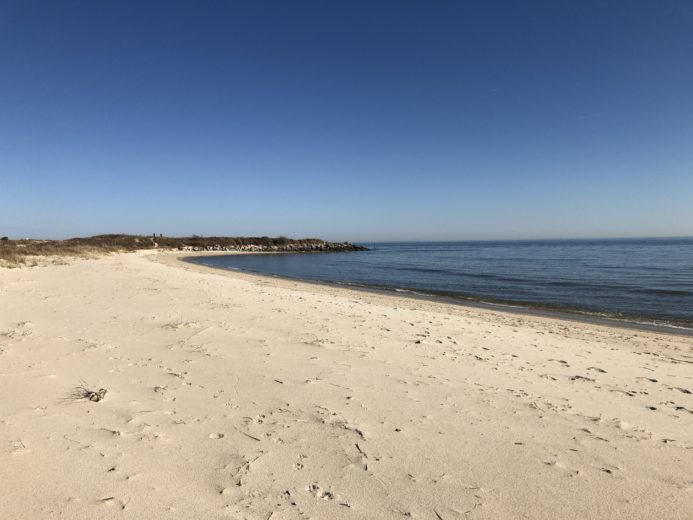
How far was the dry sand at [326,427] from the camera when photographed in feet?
9.50

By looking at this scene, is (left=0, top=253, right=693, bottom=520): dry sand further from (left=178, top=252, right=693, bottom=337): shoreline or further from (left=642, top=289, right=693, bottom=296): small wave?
(left=642, top=289, right=693, bottom=296): small wave

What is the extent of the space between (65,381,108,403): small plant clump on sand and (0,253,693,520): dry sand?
7 centimetres

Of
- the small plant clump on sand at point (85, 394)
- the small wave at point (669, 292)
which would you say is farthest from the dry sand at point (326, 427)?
the small wave at point (669, 292)

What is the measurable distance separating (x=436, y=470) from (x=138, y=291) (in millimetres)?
12464

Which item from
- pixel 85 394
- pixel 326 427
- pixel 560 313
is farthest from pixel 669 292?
pixel 85 394

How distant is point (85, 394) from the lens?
4.46m

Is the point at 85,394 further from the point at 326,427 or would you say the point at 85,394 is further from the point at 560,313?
the point at 560,313

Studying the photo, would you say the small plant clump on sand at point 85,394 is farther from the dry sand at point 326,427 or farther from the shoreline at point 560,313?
the shoreline at point 560,313

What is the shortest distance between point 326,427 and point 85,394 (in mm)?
2883

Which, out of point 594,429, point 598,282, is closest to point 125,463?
point 594,429

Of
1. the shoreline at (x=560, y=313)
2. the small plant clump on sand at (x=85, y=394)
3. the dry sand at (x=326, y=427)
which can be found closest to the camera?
the dry sand at (x=326, y=427)

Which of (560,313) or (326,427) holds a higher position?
(326,427)

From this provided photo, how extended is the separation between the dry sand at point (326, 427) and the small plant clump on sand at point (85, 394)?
7 centimetres

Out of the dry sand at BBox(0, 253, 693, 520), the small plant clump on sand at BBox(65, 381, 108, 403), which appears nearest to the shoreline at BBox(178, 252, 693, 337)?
the dry sand at BBox(0, 253, 693, 520)
